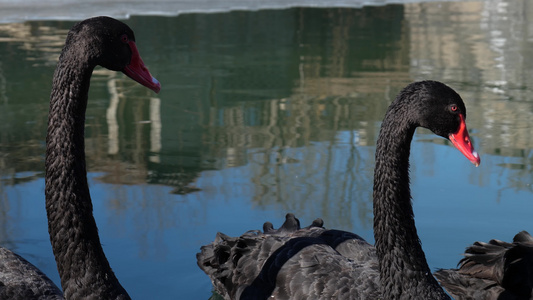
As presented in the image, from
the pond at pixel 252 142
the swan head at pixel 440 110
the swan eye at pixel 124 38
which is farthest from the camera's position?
the pond at pixel 252 142

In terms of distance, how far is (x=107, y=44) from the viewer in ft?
11.7

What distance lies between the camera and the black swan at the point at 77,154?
11.6 feet

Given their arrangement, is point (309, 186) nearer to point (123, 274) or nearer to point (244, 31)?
point (123, 274)

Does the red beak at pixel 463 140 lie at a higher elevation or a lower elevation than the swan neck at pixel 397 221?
higher

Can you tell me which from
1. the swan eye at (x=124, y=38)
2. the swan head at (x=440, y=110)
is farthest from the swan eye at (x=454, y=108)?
the swan eye at (x=124, y=38)

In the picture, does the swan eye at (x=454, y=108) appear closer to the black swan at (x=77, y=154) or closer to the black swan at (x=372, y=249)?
the black swan at (x=372, y=249)

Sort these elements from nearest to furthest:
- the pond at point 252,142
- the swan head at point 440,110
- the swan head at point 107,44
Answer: the swan head at point 107,44 → the swan head at point 440,110 → the pond at point 252,142

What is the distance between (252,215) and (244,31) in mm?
7978

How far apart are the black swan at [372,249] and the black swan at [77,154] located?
101 cm

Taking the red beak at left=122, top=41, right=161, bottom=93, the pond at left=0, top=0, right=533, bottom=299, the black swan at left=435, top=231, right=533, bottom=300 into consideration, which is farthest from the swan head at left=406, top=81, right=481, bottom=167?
the pond at left=0, top=0, right=533, bottom=299

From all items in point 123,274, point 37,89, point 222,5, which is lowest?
point 123,274

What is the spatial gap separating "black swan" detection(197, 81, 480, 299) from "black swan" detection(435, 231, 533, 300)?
1.12 feet

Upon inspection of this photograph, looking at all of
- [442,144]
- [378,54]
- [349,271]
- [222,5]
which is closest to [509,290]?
[349,271]

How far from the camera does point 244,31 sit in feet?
43.7
